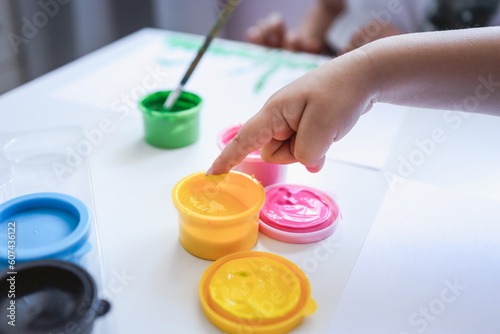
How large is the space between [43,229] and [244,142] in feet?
0.91

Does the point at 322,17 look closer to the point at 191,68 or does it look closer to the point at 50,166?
the point at 191,68

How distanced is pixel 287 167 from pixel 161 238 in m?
0.25

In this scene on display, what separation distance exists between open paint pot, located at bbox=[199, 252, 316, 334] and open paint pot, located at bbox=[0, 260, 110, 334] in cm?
13

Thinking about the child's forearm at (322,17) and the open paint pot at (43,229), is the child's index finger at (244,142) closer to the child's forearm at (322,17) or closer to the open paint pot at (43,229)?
the open paint pot at (43,229)

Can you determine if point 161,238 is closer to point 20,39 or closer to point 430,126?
point 430,126

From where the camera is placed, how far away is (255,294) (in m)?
0.50

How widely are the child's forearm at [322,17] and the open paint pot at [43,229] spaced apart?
49.8 inches

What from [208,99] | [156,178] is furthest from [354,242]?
[208,99]

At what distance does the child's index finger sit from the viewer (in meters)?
0.61

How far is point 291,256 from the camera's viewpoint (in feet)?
1.97

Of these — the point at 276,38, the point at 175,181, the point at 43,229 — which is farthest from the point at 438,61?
the point at 276,38

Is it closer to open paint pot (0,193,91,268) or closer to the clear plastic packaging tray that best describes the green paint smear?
the clear plastic packaging tray

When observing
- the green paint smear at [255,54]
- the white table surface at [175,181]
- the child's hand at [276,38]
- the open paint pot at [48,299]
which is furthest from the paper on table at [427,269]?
the child's hand at [276,38]

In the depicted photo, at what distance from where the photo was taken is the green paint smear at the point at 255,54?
3.92 ft
